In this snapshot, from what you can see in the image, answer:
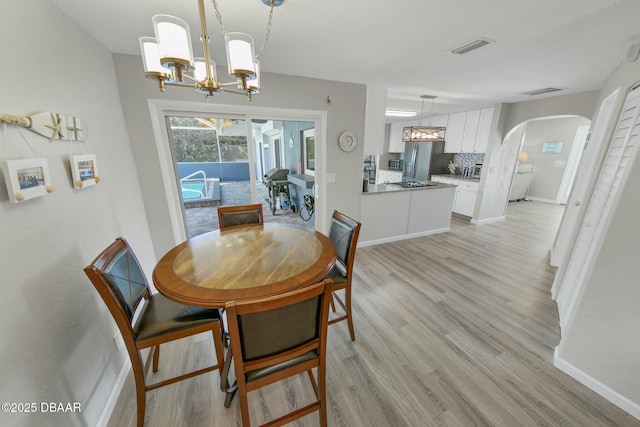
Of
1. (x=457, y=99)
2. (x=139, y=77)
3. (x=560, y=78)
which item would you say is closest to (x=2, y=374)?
(x=139, y=77)

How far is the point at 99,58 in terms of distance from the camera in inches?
72.4

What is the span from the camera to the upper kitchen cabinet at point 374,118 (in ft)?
10.7

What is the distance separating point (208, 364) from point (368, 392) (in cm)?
118

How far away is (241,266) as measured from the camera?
1.42 metres

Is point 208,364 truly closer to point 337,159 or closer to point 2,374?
point 2,374

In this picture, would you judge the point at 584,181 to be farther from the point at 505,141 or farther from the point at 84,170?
the point at 84,170

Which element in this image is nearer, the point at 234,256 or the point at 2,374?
the point at 2,374

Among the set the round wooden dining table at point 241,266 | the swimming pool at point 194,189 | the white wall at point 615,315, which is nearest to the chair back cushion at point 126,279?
the round wooden dining table at point 241,266

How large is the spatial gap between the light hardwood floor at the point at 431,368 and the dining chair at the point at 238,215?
3.46 feet

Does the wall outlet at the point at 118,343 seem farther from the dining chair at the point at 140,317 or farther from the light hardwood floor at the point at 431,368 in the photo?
A: the dining chair at the point at 140,317

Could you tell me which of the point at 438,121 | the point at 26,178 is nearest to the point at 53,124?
the point at 26,178

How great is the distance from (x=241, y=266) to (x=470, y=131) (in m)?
5.73

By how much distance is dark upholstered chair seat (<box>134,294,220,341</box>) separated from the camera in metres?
1.27

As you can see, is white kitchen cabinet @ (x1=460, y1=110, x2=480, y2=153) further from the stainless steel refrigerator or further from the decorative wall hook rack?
Answer: the decorative wall hook rack
